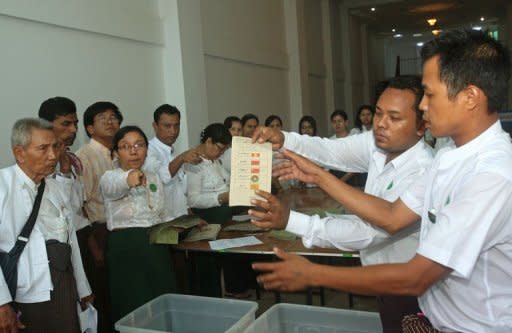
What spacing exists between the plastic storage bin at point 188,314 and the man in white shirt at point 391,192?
65cm

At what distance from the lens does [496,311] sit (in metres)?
1.07

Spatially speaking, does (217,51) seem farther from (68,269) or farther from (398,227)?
(398,227)

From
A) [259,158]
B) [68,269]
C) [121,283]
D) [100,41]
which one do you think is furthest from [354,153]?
[100,41]

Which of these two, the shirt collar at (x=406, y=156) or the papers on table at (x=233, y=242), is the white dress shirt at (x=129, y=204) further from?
the shirt collar at (x=406, y=156)

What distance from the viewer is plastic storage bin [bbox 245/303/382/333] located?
6.37ft

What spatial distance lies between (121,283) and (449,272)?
82.9 inches

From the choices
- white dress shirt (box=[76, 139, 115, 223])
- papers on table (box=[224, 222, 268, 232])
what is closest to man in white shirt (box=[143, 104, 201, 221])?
white dress shirt (box=[76, 139, 115, 223])

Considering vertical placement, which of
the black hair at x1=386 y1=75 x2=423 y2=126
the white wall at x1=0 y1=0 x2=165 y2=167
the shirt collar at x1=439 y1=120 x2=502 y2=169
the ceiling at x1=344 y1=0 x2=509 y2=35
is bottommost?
the shirt collar at x1=439 y1=120 x2=502 y2=169

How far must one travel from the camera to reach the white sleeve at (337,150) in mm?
2006

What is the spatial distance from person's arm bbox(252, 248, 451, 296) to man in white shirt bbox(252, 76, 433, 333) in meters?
0.42

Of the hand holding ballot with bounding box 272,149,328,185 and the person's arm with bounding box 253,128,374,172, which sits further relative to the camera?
Result: the person's arm with bounding box 253,128,374,172

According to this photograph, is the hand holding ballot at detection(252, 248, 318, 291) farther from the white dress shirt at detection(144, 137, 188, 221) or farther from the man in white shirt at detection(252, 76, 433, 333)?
the white dress shirt at detection(144, 137, 188, 221)

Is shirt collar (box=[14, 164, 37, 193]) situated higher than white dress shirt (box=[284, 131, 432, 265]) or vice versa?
shirt collar (box=[14, 164, 37, 193])

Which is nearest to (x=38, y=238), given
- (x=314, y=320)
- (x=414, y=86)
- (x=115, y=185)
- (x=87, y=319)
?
(x=87, y=319)
